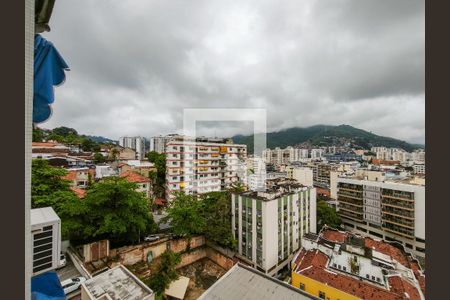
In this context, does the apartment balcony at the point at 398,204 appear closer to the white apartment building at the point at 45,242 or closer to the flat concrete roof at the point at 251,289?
the flat concrete roof at the point at 251,289

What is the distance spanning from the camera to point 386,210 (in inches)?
450

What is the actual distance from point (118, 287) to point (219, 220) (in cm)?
510

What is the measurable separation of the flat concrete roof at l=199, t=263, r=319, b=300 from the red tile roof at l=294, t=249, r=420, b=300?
10.4 ft

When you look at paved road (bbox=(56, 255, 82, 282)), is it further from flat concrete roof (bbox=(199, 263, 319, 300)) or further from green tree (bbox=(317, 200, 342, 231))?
green tree (bbox=(317, 200, 342, 231))

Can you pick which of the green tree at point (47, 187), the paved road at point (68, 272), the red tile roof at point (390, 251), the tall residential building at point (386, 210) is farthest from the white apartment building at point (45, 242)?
the tall residential building at point (386, 210)

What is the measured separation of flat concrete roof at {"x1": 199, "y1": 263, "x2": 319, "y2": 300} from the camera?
388 cm

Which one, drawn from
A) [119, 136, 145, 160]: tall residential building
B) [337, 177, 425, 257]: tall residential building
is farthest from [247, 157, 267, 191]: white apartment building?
[119, 136, 145, 160]: tall residential building

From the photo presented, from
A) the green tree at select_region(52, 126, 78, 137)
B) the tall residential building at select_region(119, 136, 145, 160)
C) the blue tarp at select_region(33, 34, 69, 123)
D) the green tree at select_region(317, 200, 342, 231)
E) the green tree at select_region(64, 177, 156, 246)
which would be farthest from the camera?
the tall residential building at select_region(119, 136, 145, 160)

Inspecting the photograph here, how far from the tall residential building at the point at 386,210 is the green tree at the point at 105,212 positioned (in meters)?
13.3

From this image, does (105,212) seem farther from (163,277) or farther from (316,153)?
(316,153)

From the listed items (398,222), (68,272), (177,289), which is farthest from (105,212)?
(398,222)

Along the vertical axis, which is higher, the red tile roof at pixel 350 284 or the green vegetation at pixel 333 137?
the green vegetation at pixel 333 137

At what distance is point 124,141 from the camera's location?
136 feet

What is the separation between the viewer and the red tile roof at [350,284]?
5469 mm
